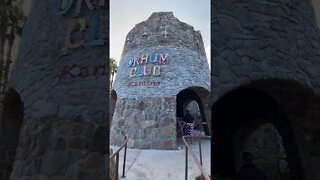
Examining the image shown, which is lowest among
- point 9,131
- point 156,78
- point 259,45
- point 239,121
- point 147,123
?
point 9,131

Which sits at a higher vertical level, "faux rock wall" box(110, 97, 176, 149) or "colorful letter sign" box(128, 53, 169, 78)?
"colorful letter sign" box(128, 53, 169, 78)

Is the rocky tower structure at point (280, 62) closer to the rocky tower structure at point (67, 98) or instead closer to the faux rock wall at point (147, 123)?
the rocky tower structure at point (67, 98)

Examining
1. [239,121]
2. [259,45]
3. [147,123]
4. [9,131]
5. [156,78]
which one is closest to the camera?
[259,45]

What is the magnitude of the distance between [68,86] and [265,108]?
3169 millimetres

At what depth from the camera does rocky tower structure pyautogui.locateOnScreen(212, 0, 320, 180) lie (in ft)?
13.0

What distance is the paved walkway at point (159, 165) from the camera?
7.66 metres

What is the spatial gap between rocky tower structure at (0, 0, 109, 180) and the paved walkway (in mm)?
3434

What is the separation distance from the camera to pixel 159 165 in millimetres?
8641

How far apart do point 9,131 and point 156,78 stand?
6951 millimetres

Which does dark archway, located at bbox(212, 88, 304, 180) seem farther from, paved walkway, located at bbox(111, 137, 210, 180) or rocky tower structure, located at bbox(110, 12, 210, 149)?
rocky tower structure, located at bbox(110, 12, 210, 149)

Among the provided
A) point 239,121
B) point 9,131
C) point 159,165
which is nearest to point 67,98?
point 9,131

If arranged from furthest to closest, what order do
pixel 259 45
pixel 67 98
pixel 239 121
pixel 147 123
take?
pixel 147 123, pixel 239 121, pixel 67 98, pixel 259 45

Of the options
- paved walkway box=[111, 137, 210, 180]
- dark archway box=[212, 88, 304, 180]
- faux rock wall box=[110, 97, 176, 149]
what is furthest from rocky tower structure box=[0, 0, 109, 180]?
faux rock wall box=[110, 97, 176, 149]

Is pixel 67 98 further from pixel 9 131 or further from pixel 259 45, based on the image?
pixel 259 45
